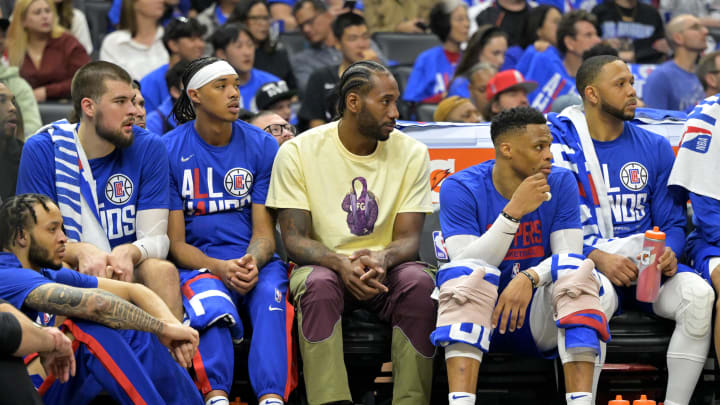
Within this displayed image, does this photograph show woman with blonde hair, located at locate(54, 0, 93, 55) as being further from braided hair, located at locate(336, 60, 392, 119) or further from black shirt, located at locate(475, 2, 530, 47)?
braided hair, located at locate(336, 60, 392, 119)

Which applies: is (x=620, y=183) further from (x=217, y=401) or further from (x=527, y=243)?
(x=217, y=401)

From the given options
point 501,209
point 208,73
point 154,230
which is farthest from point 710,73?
point 154,230

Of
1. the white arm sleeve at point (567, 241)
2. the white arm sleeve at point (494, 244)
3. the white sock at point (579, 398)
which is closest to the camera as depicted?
the white sock at point (579, 398)

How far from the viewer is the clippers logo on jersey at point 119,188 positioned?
5.27 metres

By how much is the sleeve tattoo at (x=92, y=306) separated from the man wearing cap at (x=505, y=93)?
3860 millimetres

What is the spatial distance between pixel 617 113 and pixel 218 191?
81.1 inches

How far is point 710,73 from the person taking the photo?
7.95 metres

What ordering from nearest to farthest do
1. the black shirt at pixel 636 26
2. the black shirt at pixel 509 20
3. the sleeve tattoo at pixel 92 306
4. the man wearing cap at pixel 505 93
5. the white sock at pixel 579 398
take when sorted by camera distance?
the sleeve tattoo at pixel 92 306
the white sock at pixel 579 398
the man wearing cap at pixel 505 93
the black shirt at pixel 509 20
the black shirt at pixel 636 26

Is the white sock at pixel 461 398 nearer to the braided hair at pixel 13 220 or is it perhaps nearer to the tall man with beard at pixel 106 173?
the tall man with beard at pixel 106 173

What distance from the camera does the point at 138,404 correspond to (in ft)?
14.5

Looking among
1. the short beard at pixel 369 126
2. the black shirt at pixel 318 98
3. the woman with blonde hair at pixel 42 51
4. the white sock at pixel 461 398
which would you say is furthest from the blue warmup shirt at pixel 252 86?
the white sock at pixel 461 398

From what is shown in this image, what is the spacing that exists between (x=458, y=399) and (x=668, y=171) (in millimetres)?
1823

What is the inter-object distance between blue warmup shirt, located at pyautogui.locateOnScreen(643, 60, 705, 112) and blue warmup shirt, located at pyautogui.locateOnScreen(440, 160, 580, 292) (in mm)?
4008

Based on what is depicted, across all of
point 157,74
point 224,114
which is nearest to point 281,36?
point 157,74
